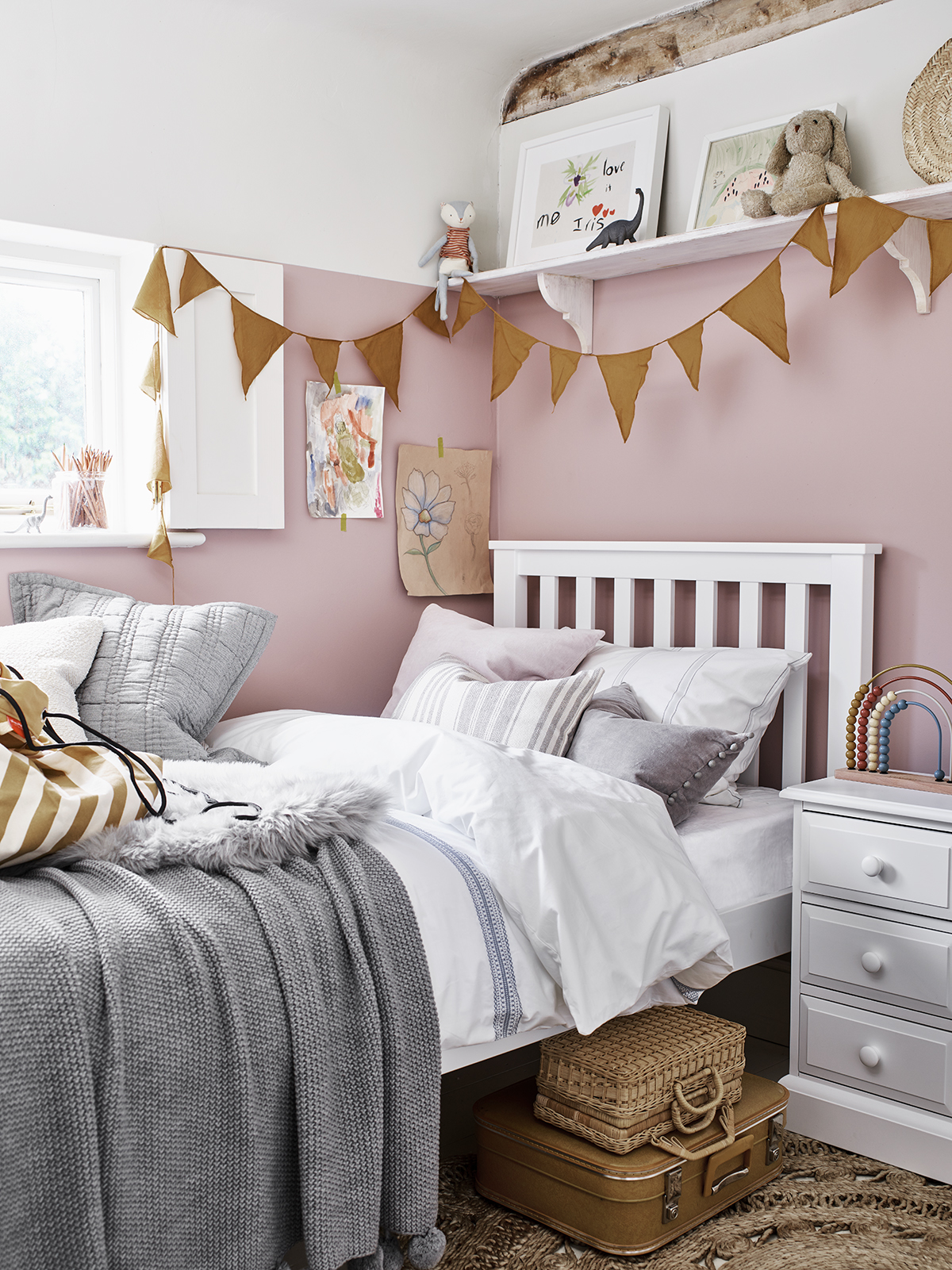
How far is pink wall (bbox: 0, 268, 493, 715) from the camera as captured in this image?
2625 mm

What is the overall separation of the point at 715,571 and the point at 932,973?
969 millimetres

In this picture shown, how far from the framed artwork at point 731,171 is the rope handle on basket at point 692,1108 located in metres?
1.70

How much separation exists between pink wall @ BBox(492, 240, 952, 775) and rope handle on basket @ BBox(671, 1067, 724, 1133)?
33.2 inches

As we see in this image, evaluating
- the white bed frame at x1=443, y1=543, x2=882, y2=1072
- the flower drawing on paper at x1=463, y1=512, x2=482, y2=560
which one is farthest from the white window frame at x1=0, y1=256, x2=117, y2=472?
the white bed frame at x1=443, y1=543, x2=882, y2=1072

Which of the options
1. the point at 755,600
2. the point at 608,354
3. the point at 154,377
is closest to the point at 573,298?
the point at 608,354

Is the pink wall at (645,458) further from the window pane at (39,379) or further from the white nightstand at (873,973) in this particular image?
the white nightstand at (873,973)

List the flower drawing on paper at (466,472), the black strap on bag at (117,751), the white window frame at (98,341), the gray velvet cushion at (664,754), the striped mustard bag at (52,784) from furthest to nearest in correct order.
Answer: the flower drawing on paper at (466,472) → the white window frame at (98,341) → the gray velvet cushion at (664,754) → the black strap on bag at (117,751) → the striped mustard bag at (52,784)

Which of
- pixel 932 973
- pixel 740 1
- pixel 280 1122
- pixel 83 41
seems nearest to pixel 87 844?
pixel 280 1122

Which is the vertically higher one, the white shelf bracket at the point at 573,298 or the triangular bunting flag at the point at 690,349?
the white shelf bracket at the point at 573,298

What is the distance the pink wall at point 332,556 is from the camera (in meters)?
2.62

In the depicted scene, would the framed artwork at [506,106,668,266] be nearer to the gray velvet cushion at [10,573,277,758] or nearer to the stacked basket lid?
the gray velvet cushion at [10,573,277,758]

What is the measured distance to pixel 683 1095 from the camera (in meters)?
1.73

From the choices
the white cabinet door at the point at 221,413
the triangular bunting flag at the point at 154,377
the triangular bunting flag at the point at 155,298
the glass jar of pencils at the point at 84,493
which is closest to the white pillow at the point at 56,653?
the glass jar of pencils at the point at 84,493

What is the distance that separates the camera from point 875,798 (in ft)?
6.44
